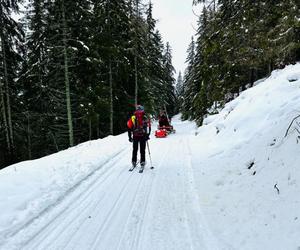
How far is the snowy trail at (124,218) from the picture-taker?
11.9 feet

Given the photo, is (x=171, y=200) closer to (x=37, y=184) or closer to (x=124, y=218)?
(x=124, y=218)

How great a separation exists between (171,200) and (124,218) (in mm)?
1272

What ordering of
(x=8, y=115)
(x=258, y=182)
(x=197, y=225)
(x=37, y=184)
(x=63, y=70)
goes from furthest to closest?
(x=63, y=70) < (x=8, y=115) < (x=37, y=184) < (x=258, y=182) < (x=197, y=225)

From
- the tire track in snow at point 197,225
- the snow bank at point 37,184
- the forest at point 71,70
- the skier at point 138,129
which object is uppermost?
the forest at point 71,70

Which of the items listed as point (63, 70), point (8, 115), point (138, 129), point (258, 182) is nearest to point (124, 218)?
point (258, 182)

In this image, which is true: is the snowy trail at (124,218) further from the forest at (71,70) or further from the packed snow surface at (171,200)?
the forest at (71,70)

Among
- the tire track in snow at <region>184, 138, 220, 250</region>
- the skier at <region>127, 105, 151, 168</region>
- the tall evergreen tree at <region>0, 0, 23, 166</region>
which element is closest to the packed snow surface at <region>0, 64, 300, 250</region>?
the tire track in snow at <region>184, 138, 220, 250</region>

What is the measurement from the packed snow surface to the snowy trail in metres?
0.02

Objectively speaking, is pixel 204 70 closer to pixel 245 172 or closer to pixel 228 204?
pixel 245 172

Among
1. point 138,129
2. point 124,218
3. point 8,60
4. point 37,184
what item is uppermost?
point 8,60

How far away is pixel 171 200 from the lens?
17.2 ft

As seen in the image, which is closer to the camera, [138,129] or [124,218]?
[124,218]

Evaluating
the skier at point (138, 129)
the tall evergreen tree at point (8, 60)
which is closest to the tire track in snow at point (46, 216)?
the skier at point (138, 129)

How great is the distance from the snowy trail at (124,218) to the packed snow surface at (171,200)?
0.02 m
